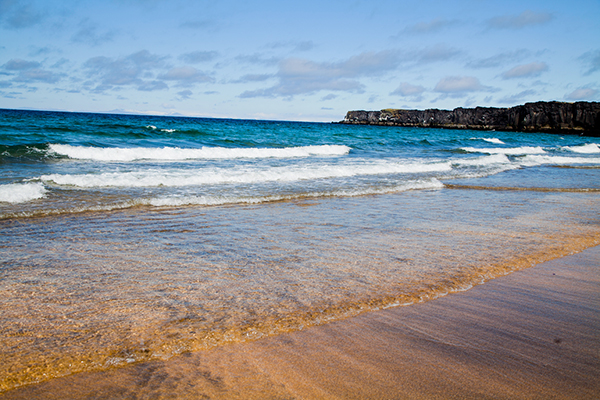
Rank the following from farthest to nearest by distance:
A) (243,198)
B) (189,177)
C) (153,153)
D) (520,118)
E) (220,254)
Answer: (520,118) < (153,153) < (189,177) < (243,198) < (220,254)

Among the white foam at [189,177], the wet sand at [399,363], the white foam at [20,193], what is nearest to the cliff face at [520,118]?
the white foam at [189,177]

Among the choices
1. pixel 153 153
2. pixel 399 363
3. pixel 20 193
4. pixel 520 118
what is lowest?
pixel 399 363

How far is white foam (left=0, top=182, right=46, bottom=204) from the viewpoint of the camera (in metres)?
6.58

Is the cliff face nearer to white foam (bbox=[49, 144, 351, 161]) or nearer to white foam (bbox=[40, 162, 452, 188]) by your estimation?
white foam (bbox=[49, 144, 351, 161])

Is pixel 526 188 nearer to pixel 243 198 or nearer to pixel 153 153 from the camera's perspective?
pixel 243 198

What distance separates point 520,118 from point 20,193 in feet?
355

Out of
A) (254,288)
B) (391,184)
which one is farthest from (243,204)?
(391,184)

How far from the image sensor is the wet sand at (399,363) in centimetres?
185

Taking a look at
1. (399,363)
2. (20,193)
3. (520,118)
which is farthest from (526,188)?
(520,118)

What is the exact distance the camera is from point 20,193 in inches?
267

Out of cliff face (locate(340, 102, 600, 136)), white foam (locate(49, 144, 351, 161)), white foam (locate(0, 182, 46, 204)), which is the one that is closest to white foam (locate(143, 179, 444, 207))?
white foam (locate(0, 182, 46, 204))

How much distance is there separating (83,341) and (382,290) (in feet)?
7.18

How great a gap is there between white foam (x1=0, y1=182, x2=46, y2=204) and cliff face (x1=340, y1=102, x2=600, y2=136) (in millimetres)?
91187

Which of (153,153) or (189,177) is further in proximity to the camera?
(153,153)
